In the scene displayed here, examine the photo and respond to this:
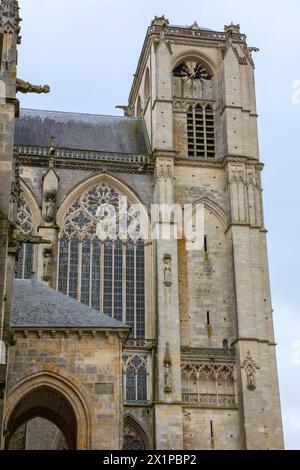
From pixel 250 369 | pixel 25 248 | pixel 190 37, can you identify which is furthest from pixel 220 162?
pixel 250 369

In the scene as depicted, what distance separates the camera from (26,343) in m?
17.3

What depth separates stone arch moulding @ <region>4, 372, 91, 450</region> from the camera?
16.7 metres

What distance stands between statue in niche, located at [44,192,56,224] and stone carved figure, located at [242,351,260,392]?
8.69 m

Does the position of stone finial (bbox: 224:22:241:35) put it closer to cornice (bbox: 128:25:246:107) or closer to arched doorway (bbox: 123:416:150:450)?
cornice (bbox: 128:25:246:107)

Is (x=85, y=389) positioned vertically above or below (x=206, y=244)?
below

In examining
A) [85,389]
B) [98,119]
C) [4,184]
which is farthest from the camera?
[98,119]

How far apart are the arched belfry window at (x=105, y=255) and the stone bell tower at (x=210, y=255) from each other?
3.97ft

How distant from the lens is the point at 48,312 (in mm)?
18094

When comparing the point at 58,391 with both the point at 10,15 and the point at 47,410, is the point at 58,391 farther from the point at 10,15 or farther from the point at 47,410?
the point at 10,15

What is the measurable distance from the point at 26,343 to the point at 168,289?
33.1 ft

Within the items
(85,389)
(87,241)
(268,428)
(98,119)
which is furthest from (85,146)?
(85,389)
